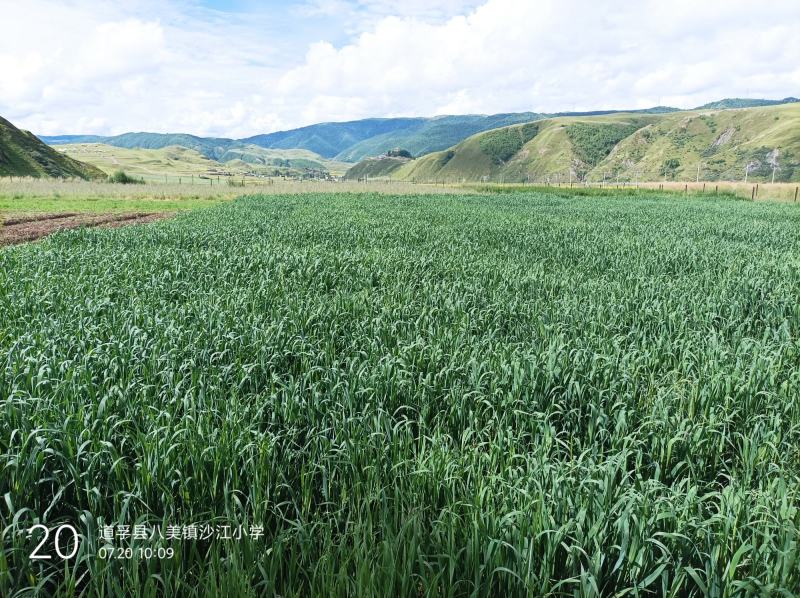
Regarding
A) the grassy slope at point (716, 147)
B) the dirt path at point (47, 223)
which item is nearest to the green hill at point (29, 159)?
the dirt path at point (47, 223)

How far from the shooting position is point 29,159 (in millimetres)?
92438

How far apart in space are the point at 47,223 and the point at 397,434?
3277 centimetres

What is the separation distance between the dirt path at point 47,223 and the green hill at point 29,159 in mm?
67534

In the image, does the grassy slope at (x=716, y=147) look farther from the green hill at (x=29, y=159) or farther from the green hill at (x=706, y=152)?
the green hill at (x=29, y=159)

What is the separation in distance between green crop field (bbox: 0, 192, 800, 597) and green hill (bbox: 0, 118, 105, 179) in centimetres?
9870

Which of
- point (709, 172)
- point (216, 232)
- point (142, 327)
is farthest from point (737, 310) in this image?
point (709, 172)

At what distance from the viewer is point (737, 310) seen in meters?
8.71

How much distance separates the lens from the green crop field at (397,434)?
2805 millimetres

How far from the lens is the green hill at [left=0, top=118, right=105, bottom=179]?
87.8 metres

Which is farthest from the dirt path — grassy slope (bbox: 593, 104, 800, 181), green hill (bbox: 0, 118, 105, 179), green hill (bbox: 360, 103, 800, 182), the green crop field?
green hill (bbox: 360, 103, 800, 182)

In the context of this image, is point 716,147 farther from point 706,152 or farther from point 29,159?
point 29,159

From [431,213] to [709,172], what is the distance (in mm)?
143400

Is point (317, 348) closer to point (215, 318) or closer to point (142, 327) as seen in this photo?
point (215, 318)

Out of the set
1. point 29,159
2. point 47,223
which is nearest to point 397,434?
point 47,223
